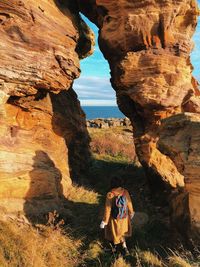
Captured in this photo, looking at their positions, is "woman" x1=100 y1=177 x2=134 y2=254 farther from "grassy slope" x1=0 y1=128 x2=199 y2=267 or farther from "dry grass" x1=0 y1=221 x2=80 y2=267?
"dry grass" x1=0 y1=221 x2=80 y2=267

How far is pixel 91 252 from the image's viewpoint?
1024cm

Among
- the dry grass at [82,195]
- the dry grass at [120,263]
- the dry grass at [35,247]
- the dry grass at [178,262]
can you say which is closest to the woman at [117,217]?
the dry grass at [120,263]

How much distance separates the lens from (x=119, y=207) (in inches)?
396

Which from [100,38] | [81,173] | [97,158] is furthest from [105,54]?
[97,158]

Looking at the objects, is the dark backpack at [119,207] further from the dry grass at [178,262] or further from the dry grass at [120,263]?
the dry grass at [178,262]

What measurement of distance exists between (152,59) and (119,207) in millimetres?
7083

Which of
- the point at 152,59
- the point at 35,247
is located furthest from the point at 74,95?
the point at 35,247

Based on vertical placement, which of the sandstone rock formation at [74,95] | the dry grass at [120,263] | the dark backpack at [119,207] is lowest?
the dry grass at [120,263]

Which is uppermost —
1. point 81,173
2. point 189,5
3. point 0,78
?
point 189,5

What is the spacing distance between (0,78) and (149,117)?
265 inches

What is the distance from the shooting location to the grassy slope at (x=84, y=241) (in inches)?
363

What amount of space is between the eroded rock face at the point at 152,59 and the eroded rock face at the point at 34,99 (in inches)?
73.5

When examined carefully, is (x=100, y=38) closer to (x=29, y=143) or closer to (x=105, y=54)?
(x=105, y=54)

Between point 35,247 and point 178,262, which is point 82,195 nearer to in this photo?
point 35,247
